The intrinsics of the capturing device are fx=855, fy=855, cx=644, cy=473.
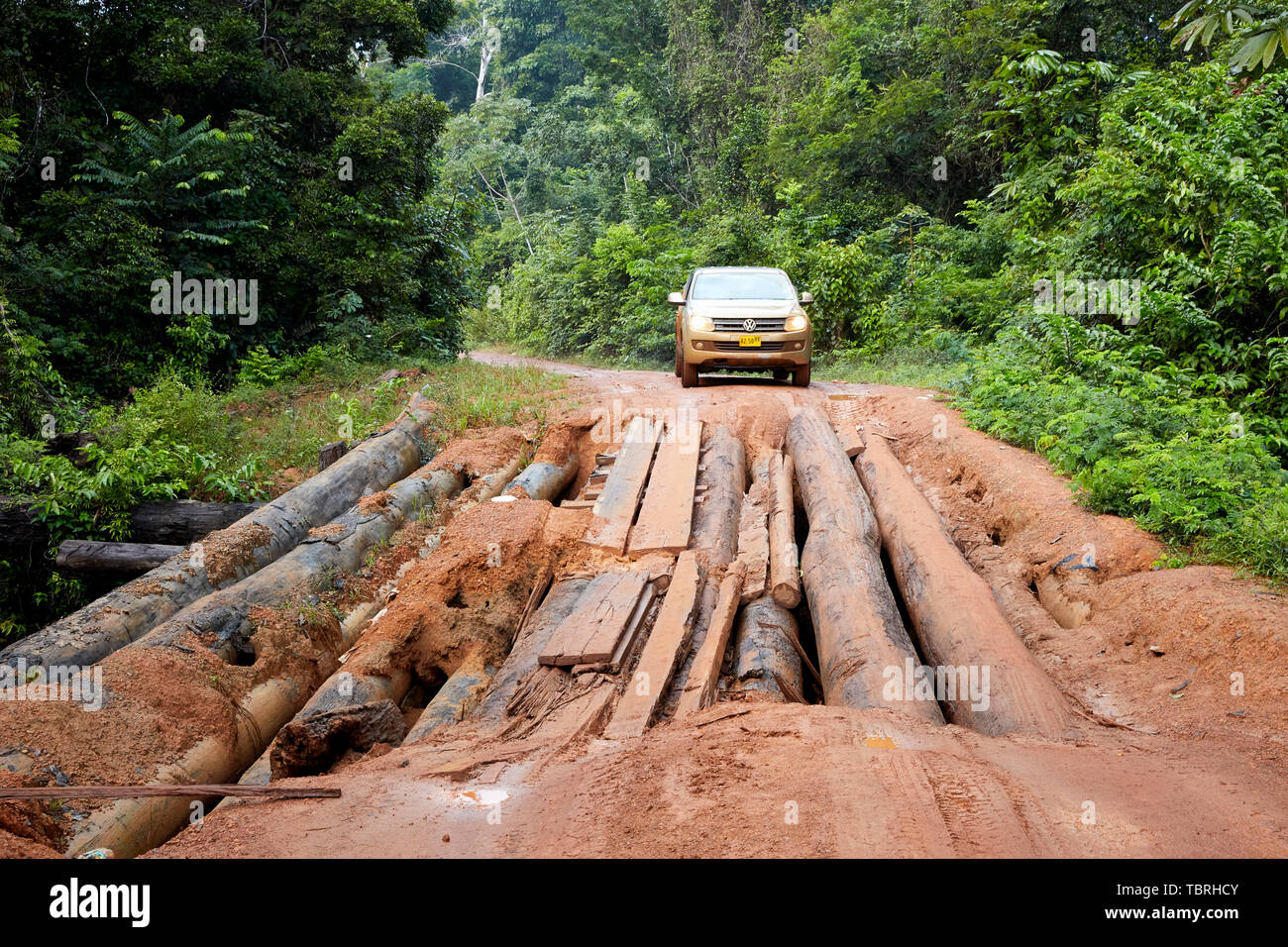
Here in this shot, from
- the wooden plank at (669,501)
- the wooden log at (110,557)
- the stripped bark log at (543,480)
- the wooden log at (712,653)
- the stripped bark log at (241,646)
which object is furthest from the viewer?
the stripped bark log at (543,480)

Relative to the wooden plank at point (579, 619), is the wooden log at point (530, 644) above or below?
below

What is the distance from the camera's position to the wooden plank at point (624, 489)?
21.6ft

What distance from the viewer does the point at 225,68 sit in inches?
531

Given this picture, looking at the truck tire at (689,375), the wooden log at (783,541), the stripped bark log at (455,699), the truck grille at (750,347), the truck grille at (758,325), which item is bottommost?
the stripped bark log at (455,699)

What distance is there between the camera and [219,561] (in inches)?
249

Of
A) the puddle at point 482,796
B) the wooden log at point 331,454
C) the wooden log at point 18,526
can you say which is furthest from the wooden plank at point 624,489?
the wooden log at point 18,526

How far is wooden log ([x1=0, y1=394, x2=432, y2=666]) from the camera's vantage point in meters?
5.11

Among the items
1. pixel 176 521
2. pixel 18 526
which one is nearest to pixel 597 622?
pixel 176 521

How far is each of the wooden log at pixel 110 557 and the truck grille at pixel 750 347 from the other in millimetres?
6740

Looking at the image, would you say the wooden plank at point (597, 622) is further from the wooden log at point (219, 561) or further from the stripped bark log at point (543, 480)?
the wooden log at point (219, 561)

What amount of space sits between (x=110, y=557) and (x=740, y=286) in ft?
26.6

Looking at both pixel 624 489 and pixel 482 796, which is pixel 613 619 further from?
pixel 624 489
